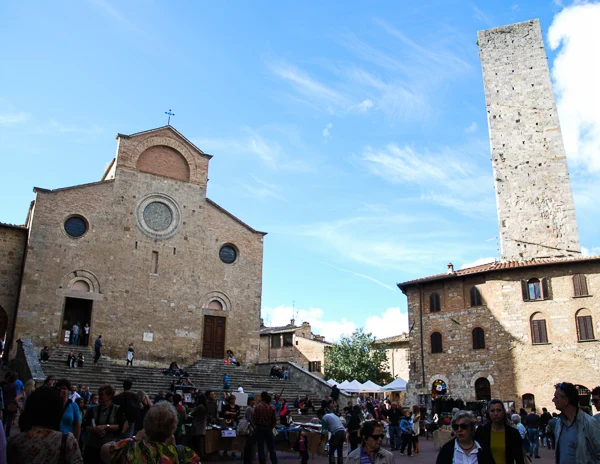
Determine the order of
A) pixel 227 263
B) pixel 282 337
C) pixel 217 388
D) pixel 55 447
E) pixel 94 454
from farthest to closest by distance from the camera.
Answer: pixel 282 337 < pixel 227 263 < pixel 217 388 < pixel 94 454 < pixel 55 447

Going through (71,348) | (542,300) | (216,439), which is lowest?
(216,439)

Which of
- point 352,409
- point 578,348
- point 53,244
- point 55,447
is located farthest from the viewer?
point 578,348

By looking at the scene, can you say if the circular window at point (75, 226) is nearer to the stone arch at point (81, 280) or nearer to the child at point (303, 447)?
the stone arch at point (81, 280)

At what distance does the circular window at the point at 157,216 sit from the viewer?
26.5 metres

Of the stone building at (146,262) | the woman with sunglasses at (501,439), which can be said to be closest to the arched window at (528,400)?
the stone building at (146,262)

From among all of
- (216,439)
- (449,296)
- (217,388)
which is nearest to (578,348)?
(449,296)

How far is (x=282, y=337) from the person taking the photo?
48625 millimetres

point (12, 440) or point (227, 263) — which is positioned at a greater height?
point (227, 263)

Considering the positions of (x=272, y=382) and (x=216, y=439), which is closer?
(x=216, y=439)

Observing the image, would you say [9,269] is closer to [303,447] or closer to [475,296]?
[303,447]

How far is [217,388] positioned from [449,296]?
13.9 m

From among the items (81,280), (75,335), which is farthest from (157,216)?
(75,335)

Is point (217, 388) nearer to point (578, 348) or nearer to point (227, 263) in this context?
point (227, 263)

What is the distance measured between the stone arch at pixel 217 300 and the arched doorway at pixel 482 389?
12.7 metres
